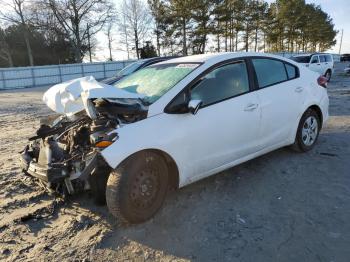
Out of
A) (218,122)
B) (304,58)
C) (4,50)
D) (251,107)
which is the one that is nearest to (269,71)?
(251,107)

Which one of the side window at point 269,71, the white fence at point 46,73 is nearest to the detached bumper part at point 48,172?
the side window at point 269,71

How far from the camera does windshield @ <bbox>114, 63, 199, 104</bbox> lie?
13.5 feet

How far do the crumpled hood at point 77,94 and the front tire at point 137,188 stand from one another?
0.80m

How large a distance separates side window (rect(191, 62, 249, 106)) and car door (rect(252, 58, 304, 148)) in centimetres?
28

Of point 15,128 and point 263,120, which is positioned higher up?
point 263,120

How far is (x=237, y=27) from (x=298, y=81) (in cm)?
4488

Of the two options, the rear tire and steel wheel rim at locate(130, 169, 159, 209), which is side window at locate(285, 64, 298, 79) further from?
steel wheel rim at locate(130, 169, 159, 209)

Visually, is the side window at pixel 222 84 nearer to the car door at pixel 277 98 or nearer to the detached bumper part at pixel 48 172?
the car door at pixel 277 98

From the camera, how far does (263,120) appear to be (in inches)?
183

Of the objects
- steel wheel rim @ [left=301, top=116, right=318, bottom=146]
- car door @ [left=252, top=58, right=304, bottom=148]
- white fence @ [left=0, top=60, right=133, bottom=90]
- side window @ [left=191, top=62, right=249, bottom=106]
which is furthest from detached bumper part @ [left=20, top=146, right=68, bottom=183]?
white fence @ [left=0, top=60, right=133, bottom=90]

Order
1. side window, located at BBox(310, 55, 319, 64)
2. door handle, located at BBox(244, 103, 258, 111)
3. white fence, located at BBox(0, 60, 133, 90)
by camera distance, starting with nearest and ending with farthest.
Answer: door handle, located at BBox(244, 103, 258, 111), side window, located at BBox(310, 55, 319, 64), white fence, located at BBox(0, 60, 133, 90)

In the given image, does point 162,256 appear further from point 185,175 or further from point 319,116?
point 319,116

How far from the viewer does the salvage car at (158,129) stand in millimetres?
3518

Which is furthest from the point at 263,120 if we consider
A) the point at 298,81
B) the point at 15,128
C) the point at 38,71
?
the point at 38,71
